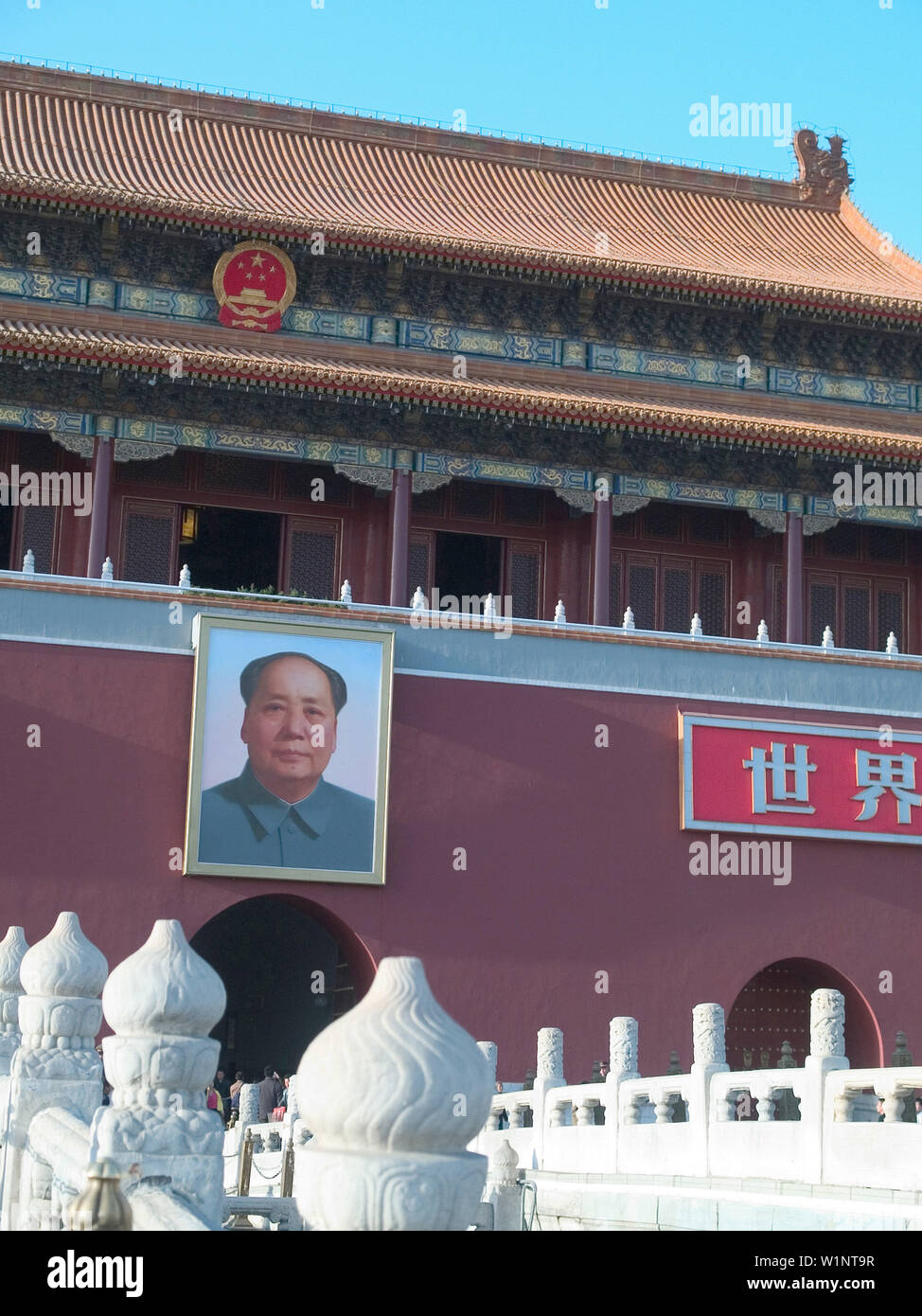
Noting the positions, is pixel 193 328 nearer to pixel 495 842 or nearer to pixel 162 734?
pixel 162 734

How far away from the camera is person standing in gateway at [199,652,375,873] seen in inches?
650

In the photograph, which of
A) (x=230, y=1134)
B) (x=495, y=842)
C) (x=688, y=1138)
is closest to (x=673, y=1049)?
(x=495, y=842)

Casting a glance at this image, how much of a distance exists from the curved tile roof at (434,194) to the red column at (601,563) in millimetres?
2816

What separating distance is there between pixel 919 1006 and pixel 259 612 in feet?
24.2

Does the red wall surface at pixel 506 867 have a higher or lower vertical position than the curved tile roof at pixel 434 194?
lower

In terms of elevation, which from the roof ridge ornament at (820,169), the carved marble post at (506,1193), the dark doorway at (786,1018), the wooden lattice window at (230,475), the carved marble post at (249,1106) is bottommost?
the carved marble post at (506,1193)

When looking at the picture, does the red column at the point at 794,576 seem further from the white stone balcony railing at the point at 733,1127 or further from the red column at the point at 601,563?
the white stone balcony railing at the point at 733,1127

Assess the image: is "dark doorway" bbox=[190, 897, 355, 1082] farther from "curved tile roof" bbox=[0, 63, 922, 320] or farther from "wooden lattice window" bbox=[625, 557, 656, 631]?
"curved tile roof" bbox=[0, 63, 922, 320]

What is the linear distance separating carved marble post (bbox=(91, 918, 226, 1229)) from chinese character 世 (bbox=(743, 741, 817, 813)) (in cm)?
1267

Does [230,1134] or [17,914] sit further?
[17,914]

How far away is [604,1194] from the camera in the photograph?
10.2 m

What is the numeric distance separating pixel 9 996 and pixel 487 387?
10758 millimetres

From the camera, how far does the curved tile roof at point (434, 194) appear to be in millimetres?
20281

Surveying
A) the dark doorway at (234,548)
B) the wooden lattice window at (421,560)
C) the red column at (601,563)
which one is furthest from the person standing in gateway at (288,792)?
the wooden lattice window at (421,560)
